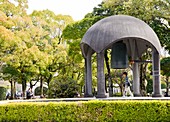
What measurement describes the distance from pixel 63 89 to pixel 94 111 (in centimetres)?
902

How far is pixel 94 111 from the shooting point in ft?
38.4

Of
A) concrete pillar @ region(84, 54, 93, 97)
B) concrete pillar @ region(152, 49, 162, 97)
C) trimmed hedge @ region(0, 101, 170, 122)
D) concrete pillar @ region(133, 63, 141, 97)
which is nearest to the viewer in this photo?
trimmed hedge @ region(0, 101, 170, 122)

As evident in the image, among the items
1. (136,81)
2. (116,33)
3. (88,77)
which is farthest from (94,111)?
(136,81)

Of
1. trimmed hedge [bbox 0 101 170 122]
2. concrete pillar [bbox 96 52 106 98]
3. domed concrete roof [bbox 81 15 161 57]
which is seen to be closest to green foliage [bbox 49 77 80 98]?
domed concrete roof [bbox 81 15 161 57]

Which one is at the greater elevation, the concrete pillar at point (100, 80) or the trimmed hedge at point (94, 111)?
the concrete pillar at point (100, 80)

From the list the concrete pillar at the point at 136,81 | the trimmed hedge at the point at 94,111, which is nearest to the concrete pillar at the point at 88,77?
the concrete pillar at the point at 136,81

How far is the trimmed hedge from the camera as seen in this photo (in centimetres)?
1126

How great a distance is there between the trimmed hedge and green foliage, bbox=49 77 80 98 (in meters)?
7.74

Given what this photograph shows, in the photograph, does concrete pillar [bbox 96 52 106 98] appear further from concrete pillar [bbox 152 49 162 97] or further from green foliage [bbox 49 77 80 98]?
green foliage [bbox 49 77 80 98]

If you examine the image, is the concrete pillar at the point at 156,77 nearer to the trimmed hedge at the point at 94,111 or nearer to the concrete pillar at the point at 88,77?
the trimmed hedge at the point at 94,111

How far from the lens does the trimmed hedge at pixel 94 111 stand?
36.9ft

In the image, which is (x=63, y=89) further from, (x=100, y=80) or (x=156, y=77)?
(x=156, y=77)

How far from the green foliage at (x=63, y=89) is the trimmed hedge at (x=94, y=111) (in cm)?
774

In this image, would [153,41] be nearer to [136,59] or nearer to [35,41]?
[136,59]
